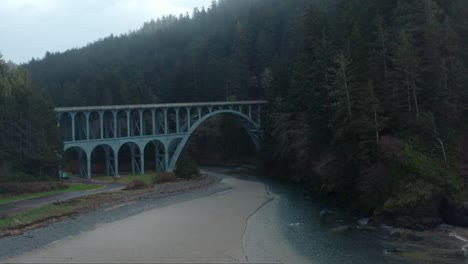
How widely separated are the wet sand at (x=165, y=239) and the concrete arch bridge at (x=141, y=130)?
21.0m

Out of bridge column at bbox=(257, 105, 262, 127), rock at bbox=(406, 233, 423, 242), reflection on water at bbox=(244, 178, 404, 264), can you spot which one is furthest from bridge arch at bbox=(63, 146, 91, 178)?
rock at bbox=(406, 233, 423, 242)

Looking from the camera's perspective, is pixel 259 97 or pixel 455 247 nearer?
pixel 455 247

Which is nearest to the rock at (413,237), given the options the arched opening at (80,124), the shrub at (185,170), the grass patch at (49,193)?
the grass patch at (49,193)


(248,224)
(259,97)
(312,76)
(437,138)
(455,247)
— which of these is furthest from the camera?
(259,97)

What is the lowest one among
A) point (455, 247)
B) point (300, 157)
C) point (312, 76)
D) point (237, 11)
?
point (455, 247)

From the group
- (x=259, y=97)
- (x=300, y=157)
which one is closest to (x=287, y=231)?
(x=300, y=157)

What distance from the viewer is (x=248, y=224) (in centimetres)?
2542

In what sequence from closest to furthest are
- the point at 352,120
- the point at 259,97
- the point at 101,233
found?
the point at 101,233, the point at 352,120, the point at 259,97

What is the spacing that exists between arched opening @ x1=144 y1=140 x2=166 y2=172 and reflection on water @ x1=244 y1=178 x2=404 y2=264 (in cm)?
2749

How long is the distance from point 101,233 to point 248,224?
794cm

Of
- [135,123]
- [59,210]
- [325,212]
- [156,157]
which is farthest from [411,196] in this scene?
[135,123]

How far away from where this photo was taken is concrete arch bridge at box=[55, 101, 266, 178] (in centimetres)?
4869

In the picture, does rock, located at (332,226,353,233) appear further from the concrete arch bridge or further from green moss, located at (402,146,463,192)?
the concrete arch bridge

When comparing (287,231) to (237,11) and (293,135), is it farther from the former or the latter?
(237,11)
